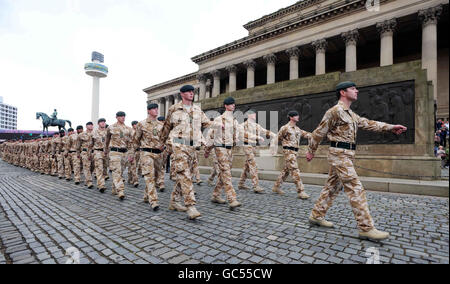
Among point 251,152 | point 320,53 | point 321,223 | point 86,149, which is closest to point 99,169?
point 86,149

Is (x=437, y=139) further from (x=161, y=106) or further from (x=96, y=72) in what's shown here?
(x=96, y=72)

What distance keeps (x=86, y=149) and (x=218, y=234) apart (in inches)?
305

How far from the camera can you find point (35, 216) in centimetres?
443

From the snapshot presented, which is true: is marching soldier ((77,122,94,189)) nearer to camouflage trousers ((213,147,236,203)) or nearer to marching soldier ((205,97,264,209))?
marching soldier ((205,97,264,209))

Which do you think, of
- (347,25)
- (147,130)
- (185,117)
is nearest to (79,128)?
(147,130)

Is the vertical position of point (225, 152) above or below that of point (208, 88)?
below

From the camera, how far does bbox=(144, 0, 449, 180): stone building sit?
8.04 metres

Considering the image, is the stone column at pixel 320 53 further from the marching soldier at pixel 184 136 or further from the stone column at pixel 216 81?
the marching soldier at pixel 184 136

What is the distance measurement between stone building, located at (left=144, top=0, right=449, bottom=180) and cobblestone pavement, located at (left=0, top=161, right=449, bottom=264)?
2.06 m

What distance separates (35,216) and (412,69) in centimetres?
1170

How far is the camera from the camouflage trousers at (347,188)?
10.2ft

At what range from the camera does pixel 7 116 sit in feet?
437
